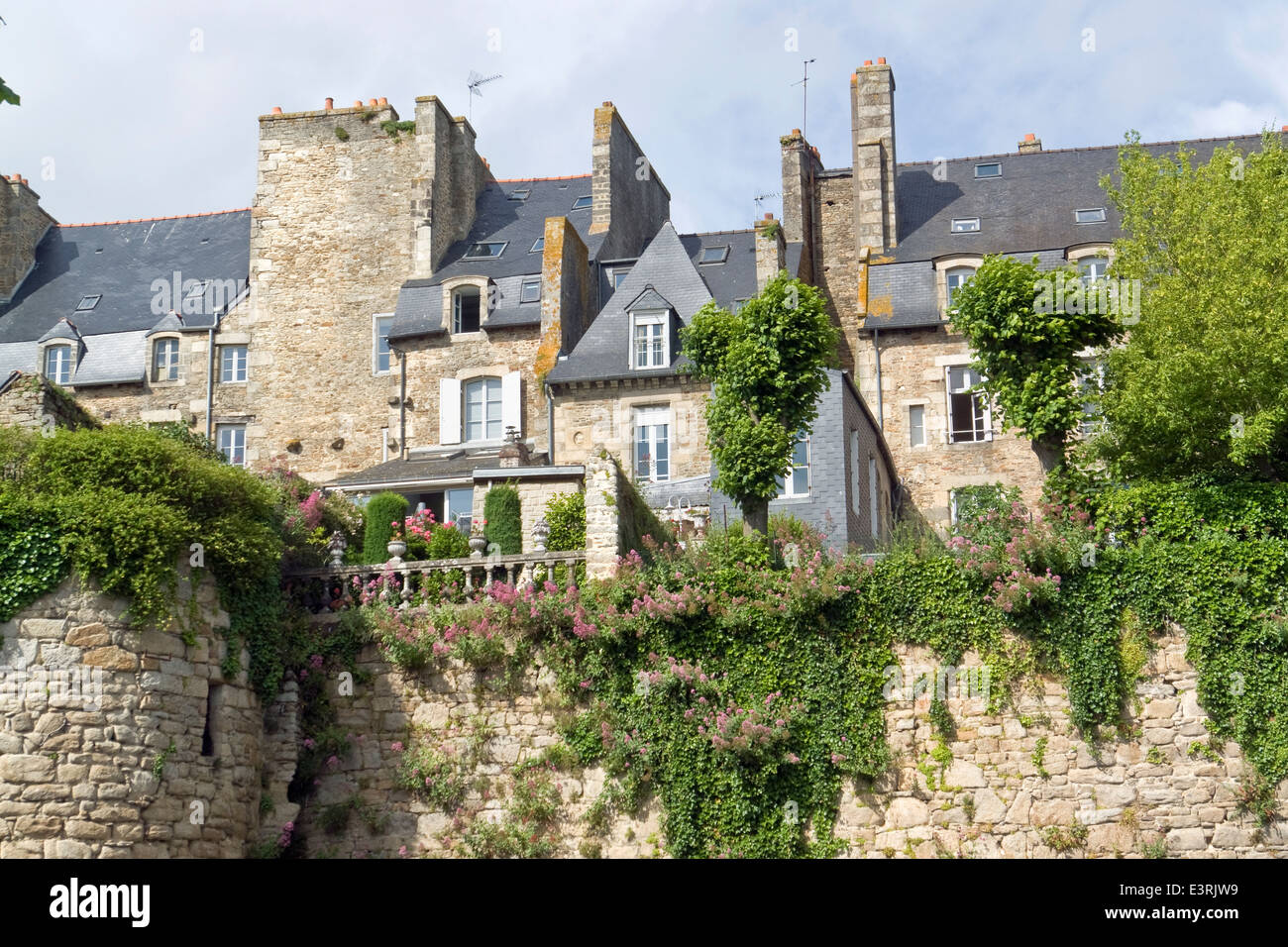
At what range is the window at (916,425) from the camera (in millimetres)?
27203

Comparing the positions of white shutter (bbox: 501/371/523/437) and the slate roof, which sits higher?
the slate roof

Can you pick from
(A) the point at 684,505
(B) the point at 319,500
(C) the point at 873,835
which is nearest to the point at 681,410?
(A) the point at 684,505

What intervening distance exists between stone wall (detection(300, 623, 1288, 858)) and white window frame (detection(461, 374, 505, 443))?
12.1m

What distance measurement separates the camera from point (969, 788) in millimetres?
15328

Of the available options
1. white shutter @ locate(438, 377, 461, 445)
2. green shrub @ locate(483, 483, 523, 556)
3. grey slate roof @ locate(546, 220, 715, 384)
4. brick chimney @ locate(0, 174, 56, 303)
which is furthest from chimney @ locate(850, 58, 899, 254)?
brick chimney @ locate(0, 174, 56, 303)

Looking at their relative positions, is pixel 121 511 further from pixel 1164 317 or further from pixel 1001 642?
pixel 1164 317

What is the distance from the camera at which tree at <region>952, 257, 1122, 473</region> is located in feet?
59.8

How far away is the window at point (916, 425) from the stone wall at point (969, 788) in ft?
38.4

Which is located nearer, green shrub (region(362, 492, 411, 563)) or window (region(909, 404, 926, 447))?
green shrub (region(362, 492, 411, 563))

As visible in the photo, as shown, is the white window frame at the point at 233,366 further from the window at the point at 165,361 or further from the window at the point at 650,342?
the window at the point at 650,342

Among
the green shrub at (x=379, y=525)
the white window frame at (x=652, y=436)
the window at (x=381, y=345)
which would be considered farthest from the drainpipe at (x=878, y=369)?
the green shrub at (x=379, y=525)

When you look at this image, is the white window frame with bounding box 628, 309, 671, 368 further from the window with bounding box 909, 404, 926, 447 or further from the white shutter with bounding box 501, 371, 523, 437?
the window with bounding box 909, 404, 926, 447

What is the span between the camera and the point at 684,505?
23469 millimetres

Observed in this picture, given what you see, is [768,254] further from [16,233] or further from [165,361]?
[16,233]
